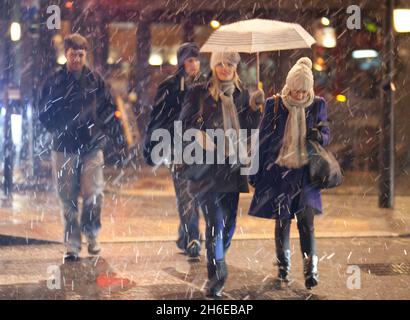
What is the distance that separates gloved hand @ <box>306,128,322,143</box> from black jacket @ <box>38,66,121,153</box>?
2139 mm

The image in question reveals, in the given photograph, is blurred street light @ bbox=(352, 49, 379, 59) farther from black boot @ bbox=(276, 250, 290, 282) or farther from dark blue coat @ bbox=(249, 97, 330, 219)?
black boot @ bbox=(276, 250, 290, 282)

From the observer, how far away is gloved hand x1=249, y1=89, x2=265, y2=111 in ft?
22.5

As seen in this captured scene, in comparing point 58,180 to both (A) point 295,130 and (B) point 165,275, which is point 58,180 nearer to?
(B) point 165,275

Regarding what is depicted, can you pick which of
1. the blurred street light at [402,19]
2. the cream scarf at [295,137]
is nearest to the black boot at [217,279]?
the cream scarf at [295,137]

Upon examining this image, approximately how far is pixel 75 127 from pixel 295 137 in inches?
93.0

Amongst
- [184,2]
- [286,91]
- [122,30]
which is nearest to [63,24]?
[122,30]

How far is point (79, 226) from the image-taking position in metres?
8.37

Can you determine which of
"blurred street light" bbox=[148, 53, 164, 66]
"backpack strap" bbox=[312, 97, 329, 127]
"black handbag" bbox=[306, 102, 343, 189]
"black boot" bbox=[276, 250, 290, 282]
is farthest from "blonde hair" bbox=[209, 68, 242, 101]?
"blurred street light" bbox=[148, 53, 164, 66]

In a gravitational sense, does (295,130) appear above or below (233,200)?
above

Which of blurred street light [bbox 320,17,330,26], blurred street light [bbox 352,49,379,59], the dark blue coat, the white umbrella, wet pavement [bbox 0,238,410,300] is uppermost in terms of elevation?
blurred street light [bbox 320,17,330,26]

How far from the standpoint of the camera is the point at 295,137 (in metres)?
6.93

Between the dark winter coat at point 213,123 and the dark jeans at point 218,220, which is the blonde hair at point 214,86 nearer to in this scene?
the dark winter coat at point 213,123

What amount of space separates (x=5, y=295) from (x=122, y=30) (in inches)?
624
